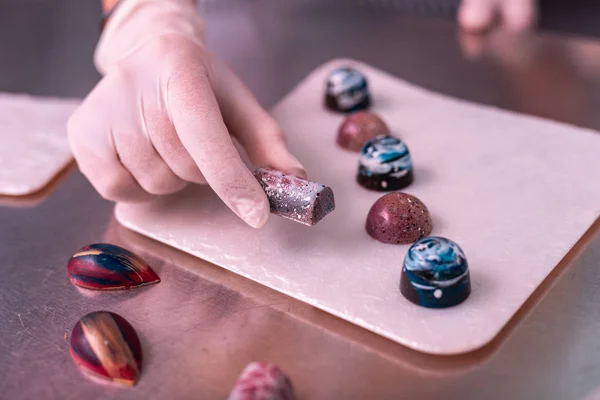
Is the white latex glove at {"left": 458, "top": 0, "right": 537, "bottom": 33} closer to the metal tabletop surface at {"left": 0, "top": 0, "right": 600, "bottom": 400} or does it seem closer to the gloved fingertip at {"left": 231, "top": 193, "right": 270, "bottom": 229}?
the metal tabletop surface at {"left": 0, "top": 0, "right": 600, "bottom": 400}

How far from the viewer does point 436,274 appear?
3.31ft

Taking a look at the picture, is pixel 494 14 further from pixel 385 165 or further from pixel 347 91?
pixel 385 165

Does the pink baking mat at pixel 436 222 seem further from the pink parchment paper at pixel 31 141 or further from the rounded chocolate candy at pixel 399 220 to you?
the pink parchment paper at pixel 31 141

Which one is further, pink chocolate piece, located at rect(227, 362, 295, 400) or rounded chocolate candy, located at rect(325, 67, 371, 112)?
rounded chocolate candy, located at rect(325, 67, 371, 112)

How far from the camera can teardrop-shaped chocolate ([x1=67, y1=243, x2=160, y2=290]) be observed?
1112 millimetres

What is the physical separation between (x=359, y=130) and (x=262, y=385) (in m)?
0.64

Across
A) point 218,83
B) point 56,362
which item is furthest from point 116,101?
point 56,362

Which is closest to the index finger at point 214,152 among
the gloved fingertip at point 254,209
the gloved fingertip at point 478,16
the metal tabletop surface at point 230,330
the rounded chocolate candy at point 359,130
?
the gloved fingertip at point 254,209

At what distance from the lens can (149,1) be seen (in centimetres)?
144

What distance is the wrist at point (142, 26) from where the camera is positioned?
1330 millimetres

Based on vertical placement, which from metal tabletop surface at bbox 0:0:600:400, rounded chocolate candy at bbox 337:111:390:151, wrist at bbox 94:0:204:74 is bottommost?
metal tabletop surface at bbox 0:0:600:400

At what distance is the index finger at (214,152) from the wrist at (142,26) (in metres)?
0.19

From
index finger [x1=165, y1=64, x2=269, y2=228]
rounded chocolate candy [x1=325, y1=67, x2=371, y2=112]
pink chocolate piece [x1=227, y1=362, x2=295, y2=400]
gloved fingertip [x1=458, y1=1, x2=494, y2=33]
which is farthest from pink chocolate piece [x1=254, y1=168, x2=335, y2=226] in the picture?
gloved fingertip [x1=458, y1=1, x2=494, y2=33]

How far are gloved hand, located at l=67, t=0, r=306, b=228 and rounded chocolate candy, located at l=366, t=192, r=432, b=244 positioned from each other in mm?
143
